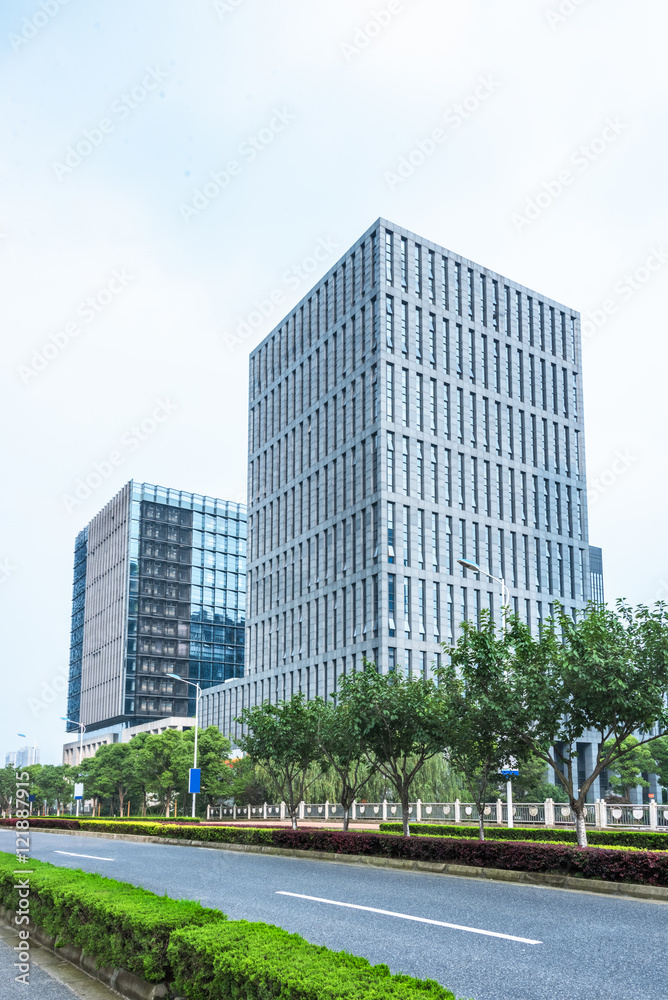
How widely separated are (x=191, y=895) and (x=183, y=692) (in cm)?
10295

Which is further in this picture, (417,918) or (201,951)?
(417,918)

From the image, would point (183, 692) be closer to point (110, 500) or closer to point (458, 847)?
point (110, 500)

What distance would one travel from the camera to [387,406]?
6725 centimetres

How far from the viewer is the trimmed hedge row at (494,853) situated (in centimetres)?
1449

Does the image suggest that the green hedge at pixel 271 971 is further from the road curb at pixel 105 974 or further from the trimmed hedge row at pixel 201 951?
the road curb at pixel 105 974

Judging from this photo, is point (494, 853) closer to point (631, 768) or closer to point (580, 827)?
point (580, 827)

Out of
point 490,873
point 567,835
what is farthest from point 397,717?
point 490,873

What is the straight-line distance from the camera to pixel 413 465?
223 feet

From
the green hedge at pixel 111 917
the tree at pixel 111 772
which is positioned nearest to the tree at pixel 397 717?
the green hedge at pixel 111 917

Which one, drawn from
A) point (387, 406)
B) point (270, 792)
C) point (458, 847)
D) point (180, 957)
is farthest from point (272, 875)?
point (387, 406)

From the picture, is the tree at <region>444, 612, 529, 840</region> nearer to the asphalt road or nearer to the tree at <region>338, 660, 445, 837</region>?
the tree at <region>338, 660, 445, 837</region>

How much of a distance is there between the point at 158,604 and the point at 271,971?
11036 centimetres

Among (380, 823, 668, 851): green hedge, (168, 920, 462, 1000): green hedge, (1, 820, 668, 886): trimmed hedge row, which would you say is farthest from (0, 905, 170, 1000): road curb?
(380, 823, 668, 851): green hedge

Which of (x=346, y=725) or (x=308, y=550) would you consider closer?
(x=346, y=725)
